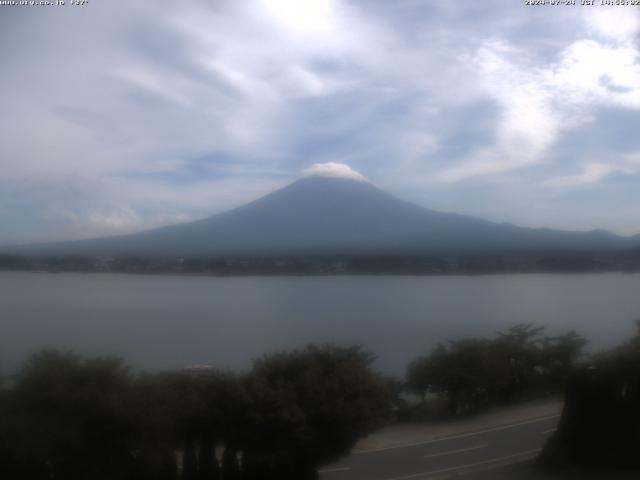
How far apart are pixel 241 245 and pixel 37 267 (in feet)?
5.73

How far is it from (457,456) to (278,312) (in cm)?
201

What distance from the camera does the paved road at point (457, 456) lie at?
17.7ft

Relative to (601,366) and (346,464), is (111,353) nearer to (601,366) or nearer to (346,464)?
(346,464)

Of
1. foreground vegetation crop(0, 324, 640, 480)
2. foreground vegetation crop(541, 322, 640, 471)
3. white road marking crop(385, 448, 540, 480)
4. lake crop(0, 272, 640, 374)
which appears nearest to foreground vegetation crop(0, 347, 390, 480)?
foreground vegetation crop(0, 324, 640, 480)

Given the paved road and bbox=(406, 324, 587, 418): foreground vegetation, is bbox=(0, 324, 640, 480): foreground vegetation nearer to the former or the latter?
bbox=(406, 324, 587, 418): foreground vegetation

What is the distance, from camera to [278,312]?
5777mm

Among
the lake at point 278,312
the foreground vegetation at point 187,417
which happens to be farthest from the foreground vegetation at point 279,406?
the lake at point 278,312

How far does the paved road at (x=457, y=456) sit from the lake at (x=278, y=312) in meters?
0.73

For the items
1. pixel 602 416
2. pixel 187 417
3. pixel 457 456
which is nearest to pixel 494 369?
pixel 457 456

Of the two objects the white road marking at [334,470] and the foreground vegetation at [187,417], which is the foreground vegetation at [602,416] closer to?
the foreground vegetation at [187,417]

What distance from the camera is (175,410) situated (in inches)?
200

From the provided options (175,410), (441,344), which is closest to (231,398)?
(175,410)

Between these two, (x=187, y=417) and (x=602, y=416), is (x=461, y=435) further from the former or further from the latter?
(x=187, y=417)

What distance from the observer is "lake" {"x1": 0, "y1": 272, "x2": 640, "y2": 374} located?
536 centimetres
